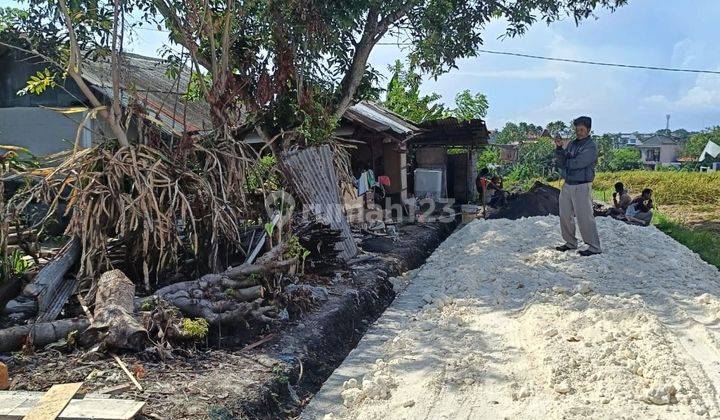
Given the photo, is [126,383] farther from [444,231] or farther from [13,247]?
[444,231]

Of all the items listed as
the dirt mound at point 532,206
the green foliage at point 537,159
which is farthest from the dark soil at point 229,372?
the green foliage at point 537,159

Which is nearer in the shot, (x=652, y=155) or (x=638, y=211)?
(x=638, y=211)

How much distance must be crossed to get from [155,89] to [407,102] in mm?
9715

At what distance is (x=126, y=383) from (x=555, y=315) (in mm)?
3818

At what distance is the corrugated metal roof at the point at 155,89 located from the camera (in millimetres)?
7759

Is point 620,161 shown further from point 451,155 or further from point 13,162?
point 13,162

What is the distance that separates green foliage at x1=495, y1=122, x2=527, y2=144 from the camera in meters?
61.4

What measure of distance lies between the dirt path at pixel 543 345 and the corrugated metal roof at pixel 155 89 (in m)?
3.76

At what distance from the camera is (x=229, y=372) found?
4.37 metres

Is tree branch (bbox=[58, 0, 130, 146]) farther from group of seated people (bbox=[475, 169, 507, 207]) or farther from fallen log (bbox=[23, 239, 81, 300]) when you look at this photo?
group of seated people (bbox=[475, 169, 507, 207])

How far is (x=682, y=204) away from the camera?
23984 mm

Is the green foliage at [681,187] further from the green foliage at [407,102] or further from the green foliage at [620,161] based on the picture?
the green foliage at [620,161]

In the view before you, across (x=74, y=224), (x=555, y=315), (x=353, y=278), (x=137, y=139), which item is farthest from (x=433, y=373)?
(x=137, y=139)

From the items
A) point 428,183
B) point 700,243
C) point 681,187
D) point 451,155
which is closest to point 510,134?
point 681,187
